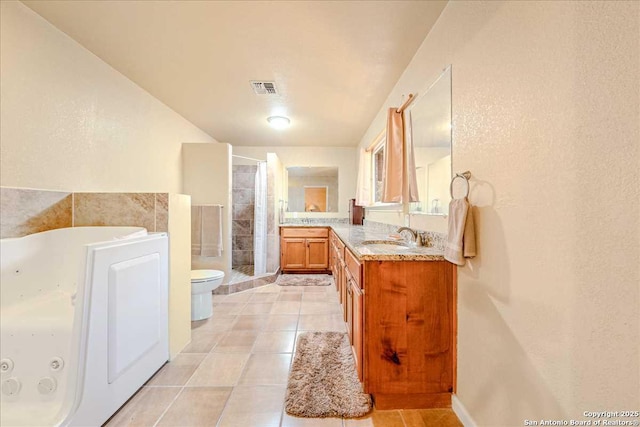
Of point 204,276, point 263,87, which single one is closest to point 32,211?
point 204,276

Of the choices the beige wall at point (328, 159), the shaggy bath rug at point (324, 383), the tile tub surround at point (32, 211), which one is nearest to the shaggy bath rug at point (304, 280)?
the beige wall at point (328, 159)

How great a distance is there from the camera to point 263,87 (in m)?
2.53

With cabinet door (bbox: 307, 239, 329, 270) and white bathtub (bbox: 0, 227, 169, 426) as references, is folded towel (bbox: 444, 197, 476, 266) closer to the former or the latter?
white bathtub (bbox: 0, 227, 169, 426)

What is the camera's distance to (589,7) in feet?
2.38

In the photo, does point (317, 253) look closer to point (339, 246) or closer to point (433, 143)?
point (339, 246)

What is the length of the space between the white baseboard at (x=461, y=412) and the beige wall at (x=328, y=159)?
3.62 metres

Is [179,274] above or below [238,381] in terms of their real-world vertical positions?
above

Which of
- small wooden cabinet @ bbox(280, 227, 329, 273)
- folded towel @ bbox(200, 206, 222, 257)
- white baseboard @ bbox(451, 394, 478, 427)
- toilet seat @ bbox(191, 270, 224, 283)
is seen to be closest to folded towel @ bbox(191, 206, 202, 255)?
folded towel @ bbox(200, 206, 222, 257)

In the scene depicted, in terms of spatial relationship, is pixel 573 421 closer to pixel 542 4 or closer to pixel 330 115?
pixel 542 4

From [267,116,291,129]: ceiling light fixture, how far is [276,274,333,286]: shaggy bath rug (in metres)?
2.23

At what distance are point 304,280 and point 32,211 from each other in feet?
9.96

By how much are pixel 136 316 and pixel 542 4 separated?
231cm

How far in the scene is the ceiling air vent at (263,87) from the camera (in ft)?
8.04

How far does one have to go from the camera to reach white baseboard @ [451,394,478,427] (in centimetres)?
127
